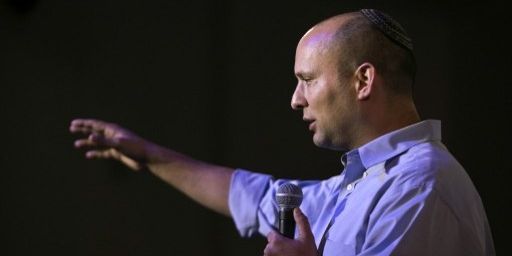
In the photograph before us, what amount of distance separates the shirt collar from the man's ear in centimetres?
11

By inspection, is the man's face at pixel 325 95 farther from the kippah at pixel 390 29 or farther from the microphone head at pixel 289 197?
the microphone head at pixel 289 197

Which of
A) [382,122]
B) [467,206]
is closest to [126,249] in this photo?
[382,122]

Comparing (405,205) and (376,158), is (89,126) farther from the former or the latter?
(405,205)

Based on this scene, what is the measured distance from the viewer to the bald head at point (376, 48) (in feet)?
5.17

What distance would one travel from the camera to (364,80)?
62.3 inches

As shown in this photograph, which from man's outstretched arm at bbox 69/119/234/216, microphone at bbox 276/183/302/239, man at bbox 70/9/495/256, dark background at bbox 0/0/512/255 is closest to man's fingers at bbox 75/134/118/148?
man's outstretched arm at bbox 69/119/234/216

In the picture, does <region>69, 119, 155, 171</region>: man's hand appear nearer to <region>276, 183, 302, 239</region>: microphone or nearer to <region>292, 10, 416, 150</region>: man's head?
<region>292, 10, 416, 150</region>: man's head

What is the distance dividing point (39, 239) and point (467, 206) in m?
1.66

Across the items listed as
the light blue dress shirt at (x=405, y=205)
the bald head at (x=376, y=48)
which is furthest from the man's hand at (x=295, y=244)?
the bald head at (x=376, y=48)

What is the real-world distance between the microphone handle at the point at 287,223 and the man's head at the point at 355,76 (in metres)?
0.31

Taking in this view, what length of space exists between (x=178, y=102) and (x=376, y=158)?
119cm

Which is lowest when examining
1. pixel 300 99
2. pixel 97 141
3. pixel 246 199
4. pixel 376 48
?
pixel 246 199

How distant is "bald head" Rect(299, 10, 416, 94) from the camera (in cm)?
158

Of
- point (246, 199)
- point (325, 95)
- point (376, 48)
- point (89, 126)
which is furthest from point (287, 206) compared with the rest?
point (89, 126)
